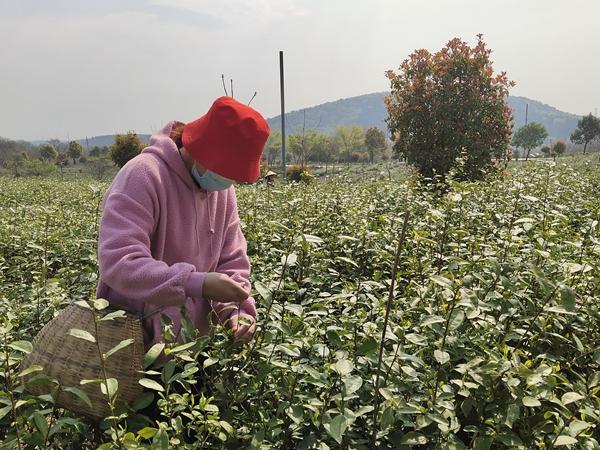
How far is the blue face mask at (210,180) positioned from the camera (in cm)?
149

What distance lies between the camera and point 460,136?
7.93 meters

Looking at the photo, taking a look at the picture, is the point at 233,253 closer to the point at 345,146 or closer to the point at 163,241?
the point at 163,241

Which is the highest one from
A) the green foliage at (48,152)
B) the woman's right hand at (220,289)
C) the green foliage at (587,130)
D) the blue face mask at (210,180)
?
the green foliage at (587,130)

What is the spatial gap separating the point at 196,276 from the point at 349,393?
52 centimetres

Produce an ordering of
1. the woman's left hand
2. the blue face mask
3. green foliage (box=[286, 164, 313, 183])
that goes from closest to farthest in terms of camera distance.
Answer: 1. the woman's left hand
2. the blue face mask
3. green foliage (box=[286, 164, 313, 183])

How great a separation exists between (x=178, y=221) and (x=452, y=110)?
7.39 meters

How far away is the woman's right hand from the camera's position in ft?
4.40

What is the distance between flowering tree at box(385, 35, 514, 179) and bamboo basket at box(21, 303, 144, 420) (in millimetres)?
7080

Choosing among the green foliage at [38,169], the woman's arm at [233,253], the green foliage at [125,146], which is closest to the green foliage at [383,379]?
the woman's arm at [233,253]

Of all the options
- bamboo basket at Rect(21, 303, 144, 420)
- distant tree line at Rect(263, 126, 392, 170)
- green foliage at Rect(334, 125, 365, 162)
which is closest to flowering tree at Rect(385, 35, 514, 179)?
bamboo basket at Rect(21, 303, 144, 420)

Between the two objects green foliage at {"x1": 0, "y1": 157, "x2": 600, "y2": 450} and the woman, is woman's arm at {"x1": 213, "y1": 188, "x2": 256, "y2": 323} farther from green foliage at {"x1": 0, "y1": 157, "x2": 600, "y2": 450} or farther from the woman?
green foliage at {"x1": 0, "y1": 157, "x2": 600, "y2": 450}

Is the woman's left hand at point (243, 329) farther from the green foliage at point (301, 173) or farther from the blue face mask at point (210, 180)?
the green foliage at point (301, 173)

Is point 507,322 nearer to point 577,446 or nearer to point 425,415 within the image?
point 577,446

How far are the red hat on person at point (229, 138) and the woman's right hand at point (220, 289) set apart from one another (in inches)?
12.1
